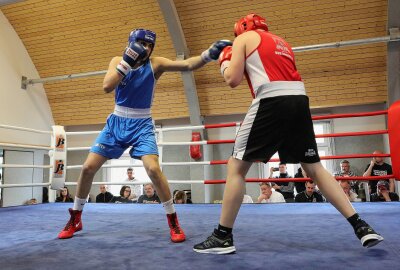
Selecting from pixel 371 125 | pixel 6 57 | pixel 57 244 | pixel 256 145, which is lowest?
pixel 57 244

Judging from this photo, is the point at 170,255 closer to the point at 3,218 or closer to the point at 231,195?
the point at 231,195

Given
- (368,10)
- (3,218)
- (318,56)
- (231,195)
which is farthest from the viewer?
(318,56)

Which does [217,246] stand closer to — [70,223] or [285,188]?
[70,223]

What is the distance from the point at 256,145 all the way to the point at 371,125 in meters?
6.42

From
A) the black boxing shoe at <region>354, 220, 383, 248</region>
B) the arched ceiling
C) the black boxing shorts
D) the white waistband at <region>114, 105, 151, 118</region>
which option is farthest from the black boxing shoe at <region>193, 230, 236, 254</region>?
the arched ceiling

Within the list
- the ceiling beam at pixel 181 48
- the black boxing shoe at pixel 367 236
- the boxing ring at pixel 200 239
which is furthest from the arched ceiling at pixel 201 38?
the black boxing shoe at pixel 367 236

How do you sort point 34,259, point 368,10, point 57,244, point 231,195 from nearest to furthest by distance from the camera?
1. point 34,259
2. point 231,195
3. point 57,244
4. point 368,10

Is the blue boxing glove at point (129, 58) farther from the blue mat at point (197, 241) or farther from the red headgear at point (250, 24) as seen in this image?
the blue mat at point (197, 241)

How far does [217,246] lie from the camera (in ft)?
4.64

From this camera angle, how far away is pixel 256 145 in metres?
1.45

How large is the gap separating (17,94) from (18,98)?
0.30 ft

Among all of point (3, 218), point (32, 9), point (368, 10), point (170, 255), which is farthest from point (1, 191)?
point (368, 10)

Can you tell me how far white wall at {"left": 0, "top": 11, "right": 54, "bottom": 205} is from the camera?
6.88m

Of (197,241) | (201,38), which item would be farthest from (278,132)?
(201,38)
